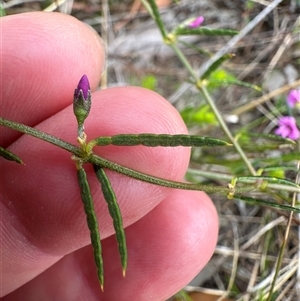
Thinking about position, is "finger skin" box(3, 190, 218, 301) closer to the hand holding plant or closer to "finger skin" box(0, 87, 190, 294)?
the hand holding plant

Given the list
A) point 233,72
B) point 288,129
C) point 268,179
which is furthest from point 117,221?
point 233,72

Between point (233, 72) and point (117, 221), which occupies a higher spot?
point (117, 221)

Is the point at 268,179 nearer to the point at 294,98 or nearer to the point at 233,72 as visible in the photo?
the point at 294,98

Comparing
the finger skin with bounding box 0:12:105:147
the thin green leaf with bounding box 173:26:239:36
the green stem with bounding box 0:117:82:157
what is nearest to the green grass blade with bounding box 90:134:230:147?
the green stem with bounding box 0:117:82:157

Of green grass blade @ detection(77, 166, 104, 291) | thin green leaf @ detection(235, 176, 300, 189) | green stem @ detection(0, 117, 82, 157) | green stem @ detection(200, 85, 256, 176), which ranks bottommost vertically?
green stem @ detection(200, 85, 256, 176)

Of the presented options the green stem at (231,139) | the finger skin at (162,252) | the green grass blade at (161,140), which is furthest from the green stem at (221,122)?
the green grass blade at (161,140)

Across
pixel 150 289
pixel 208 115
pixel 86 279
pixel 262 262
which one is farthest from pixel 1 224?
pixel 262 262
